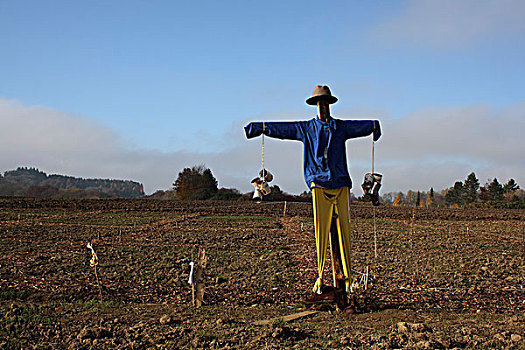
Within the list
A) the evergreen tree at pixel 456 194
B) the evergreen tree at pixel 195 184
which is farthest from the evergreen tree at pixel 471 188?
the evergreen tree at pixel 195 184

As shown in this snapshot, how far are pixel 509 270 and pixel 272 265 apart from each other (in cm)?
481

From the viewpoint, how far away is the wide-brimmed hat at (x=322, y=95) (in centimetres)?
599

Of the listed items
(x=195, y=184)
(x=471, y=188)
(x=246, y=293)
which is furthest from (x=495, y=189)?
(x=246, y=293)

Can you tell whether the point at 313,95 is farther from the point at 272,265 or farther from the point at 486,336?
the point at 272,265

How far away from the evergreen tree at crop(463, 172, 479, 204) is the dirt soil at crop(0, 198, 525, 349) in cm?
5417

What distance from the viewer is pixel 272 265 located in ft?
32.1

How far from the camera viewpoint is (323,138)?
5.95 metres

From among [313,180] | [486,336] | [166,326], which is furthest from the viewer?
[313,180]

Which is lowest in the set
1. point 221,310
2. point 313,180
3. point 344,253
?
point 221,310

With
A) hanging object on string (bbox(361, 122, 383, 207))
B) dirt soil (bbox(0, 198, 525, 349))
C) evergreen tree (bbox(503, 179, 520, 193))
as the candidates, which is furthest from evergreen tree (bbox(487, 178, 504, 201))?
hanging object on string (bbox(361, 122, 383, 207))

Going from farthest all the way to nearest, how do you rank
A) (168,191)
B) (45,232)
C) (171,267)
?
1. (168,191)
2. (45,232)
3. (171,267)

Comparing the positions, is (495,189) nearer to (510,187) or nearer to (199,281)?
(510,187)

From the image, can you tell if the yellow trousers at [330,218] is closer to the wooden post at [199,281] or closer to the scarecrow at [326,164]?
the scarecrow at [326,164]

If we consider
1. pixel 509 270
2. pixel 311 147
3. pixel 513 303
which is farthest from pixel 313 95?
pixel 509 270
